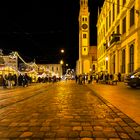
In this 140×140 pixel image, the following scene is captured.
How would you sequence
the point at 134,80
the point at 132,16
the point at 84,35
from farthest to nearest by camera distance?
the point at 84,35 → the point at 132,16 → the point at 134,80

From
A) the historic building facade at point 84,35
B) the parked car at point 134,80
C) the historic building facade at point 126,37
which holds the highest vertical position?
the historic building facade at point 84,35

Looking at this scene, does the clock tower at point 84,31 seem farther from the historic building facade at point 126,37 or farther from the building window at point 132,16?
the building window at point 132,16

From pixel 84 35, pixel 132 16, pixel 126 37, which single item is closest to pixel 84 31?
pixel 84 35

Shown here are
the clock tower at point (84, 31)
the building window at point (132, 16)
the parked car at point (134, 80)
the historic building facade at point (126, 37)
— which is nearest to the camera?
the parked car at point (134, 80)

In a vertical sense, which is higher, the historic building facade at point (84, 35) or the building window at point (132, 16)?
the historic building facade at point (84, 35)

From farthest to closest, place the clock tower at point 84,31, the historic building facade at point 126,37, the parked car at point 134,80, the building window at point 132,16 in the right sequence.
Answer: the clock tower at point 84,31 < the building window at point 132,16 < the historic building facade at point 126,37 < the parked car at point 134,80

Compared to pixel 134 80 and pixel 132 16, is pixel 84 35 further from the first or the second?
pixel 134 80

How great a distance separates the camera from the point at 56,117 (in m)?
9.06

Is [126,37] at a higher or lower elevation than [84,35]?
lower

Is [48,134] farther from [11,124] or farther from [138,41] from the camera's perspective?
[138,41]

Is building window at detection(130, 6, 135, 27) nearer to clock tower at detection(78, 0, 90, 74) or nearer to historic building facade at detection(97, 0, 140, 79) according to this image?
historic building facade at detection(97, 0, 140, 79)

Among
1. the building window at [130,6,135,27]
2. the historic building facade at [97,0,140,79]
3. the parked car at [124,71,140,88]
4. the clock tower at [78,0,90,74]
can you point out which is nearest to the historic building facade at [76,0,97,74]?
the clock tower at [78,0,90,74]

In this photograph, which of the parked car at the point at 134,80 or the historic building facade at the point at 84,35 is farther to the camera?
the historic building facade at the point at 84,35

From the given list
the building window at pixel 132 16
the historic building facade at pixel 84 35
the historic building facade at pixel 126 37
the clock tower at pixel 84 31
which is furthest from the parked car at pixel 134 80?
the clock tower at pixel 84 31
